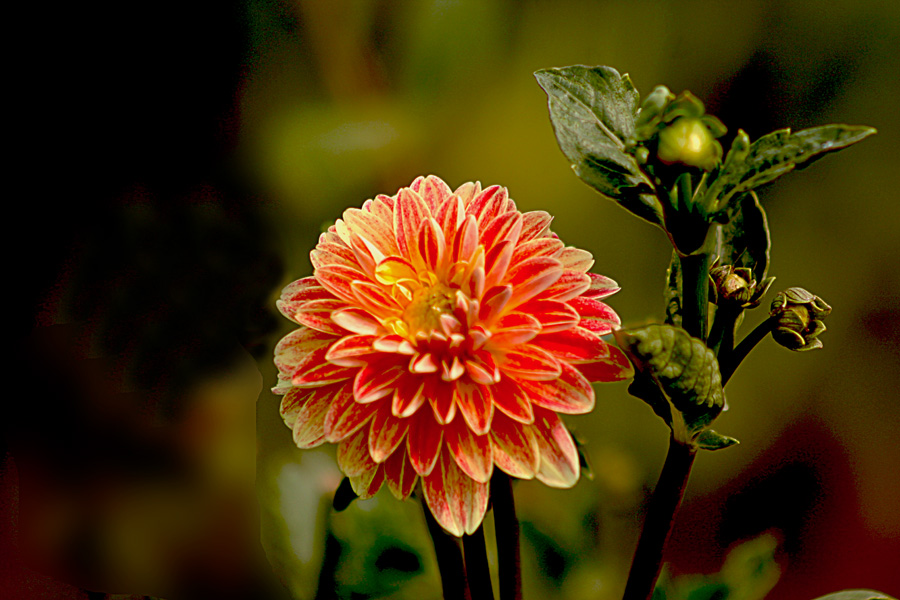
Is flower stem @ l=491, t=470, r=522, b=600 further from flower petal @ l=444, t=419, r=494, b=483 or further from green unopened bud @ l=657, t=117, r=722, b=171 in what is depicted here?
green unopened bud @ l=657, t=117, r=722, b=171

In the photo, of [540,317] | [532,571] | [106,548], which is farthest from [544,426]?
[106,548]

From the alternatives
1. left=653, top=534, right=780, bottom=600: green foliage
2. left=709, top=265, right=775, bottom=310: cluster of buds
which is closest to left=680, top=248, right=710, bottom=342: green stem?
left=709, top=265, right=775, bottom=310: cluster of buds

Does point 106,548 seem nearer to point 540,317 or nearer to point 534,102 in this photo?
point 540,317

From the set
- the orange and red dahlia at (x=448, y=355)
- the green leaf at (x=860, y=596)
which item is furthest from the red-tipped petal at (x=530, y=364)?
the green leaf at (x=860, y=596)

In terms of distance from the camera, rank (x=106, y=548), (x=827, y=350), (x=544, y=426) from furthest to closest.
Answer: (x=827, y=350) → (x=106, y=548) → (x=544, y=426)

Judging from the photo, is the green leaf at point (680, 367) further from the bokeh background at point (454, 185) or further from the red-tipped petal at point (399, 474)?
the bokeh background at point (454, 185)

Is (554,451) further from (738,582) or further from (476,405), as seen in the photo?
(738,582)

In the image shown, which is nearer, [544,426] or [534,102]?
[544,426]
